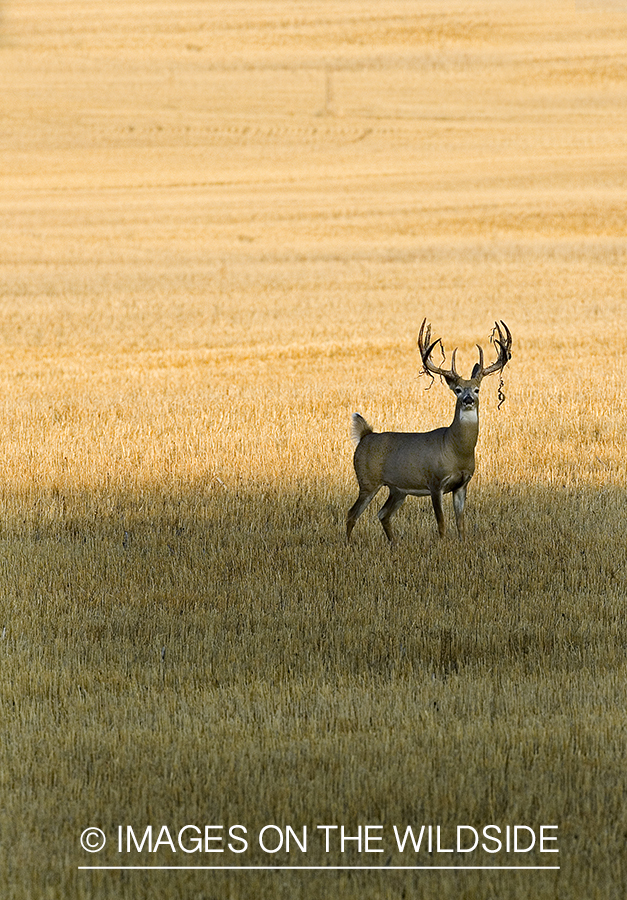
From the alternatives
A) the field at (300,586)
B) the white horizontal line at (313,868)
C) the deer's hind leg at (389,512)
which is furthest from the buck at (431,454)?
the white horizontal line at (313,868)

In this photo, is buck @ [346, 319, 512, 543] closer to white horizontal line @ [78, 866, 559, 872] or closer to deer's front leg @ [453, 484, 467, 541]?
deer's front leg @ [453, 484, 467, 541]

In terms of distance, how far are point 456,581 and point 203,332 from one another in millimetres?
17543

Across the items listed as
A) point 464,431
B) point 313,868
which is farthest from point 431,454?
point 313,868

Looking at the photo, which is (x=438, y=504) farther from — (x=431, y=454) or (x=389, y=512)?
(x=389, y=512)

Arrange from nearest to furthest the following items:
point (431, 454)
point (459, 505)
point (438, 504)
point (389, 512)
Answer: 1. point (431, 454)
2. point (438, 504)
3. point (459, 505)
4. point (389, 512)

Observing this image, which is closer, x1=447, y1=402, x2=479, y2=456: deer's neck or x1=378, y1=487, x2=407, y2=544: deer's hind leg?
x1=447, y1=402, x2=479, y2=456: deer's neck

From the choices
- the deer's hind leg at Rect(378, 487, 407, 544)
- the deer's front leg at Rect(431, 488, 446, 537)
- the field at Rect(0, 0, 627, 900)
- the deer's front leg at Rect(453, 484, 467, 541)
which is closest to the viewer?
the field at Rect(0, 0, 627, 900)

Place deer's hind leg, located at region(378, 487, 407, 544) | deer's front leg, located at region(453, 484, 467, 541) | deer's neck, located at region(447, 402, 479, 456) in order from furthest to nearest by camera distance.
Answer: deer's hind leg, located at region(378, 487, 407, 544) < deer's front leg, located at region(453, 484, 467, 541) < deer's neck, located at region(447, 402, 479, 456)

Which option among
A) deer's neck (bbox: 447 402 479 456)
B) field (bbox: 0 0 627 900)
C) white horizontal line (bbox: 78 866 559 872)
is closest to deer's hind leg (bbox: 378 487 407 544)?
field (bbox: 0 0 627 900)

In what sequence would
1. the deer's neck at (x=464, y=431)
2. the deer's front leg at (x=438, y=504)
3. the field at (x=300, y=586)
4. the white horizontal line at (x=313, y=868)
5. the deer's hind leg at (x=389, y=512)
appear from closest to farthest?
the white horizontal line at (x=313, y=868), the field at (x=300, y=586), the deer's neck at (x=464, y=431), the deer's front leg at (x=438, y=504), the deer's hind leg at (x=389, y=512)

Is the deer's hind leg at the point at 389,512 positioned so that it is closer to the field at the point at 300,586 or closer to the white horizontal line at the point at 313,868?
the field at the point at 300,586

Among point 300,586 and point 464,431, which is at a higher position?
point 464,431

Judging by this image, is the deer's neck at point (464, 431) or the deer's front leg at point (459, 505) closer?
the deer's neck at point (464, 431)

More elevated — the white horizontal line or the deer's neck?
the deer's neck
